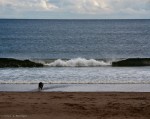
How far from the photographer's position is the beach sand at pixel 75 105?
49.0 ft

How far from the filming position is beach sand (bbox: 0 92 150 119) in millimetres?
14945

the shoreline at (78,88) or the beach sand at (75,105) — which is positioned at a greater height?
the shoreline at (78,88)

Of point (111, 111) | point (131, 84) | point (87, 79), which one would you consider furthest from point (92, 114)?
point (87, 79)

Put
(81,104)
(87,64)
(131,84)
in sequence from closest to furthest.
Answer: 1. (81,104)
2. (131,84)
3. (87,64)

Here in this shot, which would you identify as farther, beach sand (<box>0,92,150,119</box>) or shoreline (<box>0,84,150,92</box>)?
shoreline (<box>0,84,150,92</box>)

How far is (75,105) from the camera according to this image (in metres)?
16.7

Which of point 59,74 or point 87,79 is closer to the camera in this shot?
point 87,79

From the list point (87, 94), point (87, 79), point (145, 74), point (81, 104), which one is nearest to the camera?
point (81, 104)

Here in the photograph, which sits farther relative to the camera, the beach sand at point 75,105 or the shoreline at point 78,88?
the shoreline at point 78,88

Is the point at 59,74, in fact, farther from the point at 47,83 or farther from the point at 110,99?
the point at 110,99

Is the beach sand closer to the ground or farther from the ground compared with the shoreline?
closer to the ground

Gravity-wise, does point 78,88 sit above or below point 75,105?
above

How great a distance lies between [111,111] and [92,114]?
86cm

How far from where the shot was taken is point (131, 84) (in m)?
23.8
